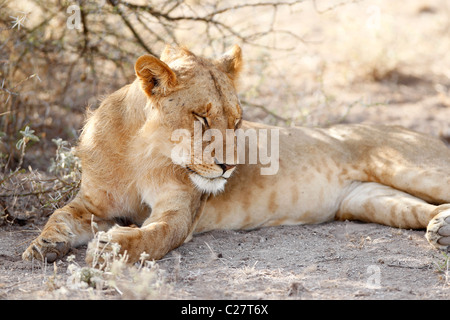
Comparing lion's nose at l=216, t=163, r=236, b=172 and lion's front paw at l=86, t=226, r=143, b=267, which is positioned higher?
lion's nose at l=216, t=163, r=236, b=172

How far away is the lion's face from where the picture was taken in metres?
3.25

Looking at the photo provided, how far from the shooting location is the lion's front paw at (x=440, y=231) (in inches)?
134

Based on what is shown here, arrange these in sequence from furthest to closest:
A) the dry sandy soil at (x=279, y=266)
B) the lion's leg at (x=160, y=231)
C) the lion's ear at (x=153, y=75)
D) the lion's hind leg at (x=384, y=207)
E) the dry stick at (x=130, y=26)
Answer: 1. the dry stick at (x=130, y=26)
2. the lion's hind leg at (x=384, y=207)
3. the lion's ear at (x=153, y=75)
4. the lion's leg at (x=160, y=231)
5. the dry sandy soil at (x=279, y=266)

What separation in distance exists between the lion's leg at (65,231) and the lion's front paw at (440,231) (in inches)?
71.5

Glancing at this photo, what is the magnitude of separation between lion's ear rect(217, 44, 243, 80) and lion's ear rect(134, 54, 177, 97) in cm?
52

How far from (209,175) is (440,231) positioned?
1.29 metres

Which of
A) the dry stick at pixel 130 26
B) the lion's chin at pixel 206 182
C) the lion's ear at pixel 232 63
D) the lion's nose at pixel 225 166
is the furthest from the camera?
the dry stick at pixel 130 26

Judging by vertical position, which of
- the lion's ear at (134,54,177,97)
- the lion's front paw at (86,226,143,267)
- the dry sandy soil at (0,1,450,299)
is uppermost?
the lion's ear at (134,54,177,97)

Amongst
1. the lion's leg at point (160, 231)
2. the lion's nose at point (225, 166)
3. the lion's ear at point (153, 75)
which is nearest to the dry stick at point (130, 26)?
the lion's ear at point (153, 75)

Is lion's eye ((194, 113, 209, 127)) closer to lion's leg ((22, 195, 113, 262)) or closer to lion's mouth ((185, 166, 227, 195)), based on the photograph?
lion's mouth ((185, 166, 227, 195))

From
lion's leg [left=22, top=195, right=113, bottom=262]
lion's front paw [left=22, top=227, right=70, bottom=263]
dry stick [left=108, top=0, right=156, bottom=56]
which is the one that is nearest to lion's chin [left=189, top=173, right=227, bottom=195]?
lion's leg [left=22, top=195, right=113, bottom=262]

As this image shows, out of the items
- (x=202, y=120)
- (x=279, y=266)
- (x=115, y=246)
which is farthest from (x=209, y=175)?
(x=115, y=246)

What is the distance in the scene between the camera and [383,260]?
3.31 meters

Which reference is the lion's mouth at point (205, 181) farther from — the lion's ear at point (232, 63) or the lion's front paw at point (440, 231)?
the lion's front paw at point (440, 231)
